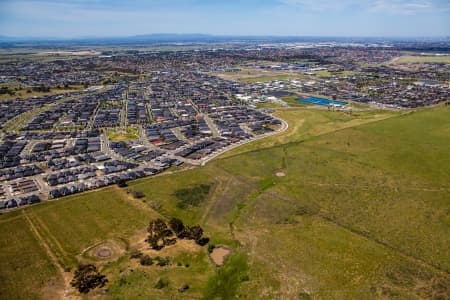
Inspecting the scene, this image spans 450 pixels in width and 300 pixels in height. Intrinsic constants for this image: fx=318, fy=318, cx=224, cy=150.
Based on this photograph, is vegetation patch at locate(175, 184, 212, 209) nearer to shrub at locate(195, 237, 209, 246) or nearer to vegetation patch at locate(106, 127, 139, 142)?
shrub at locate(195, 237, 209, 246)

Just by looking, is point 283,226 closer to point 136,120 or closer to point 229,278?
point 229,278

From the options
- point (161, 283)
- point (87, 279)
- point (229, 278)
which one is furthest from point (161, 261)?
point (229, 278)

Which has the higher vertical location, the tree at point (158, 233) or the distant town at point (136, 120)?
the distant town at point (136, 120)

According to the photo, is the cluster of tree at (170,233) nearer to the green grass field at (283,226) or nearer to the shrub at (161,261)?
the green grass field at (283,226)

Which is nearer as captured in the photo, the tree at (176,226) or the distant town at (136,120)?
the tree at (176,226)

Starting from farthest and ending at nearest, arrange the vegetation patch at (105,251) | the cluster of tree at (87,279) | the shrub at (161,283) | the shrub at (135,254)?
the shrub at (135,254) → the vegetation patch at (105,251) → the shrub at (161,283) → the cluster of tree at (87,279)

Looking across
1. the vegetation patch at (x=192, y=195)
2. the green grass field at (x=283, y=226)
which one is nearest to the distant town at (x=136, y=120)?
the green grass field at (x=283, y=226)

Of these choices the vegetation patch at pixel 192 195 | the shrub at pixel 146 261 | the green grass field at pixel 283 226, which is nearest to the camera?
the green grass field at pixel 283 226

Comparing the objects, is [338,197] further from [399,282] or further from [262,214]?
[399,282]
